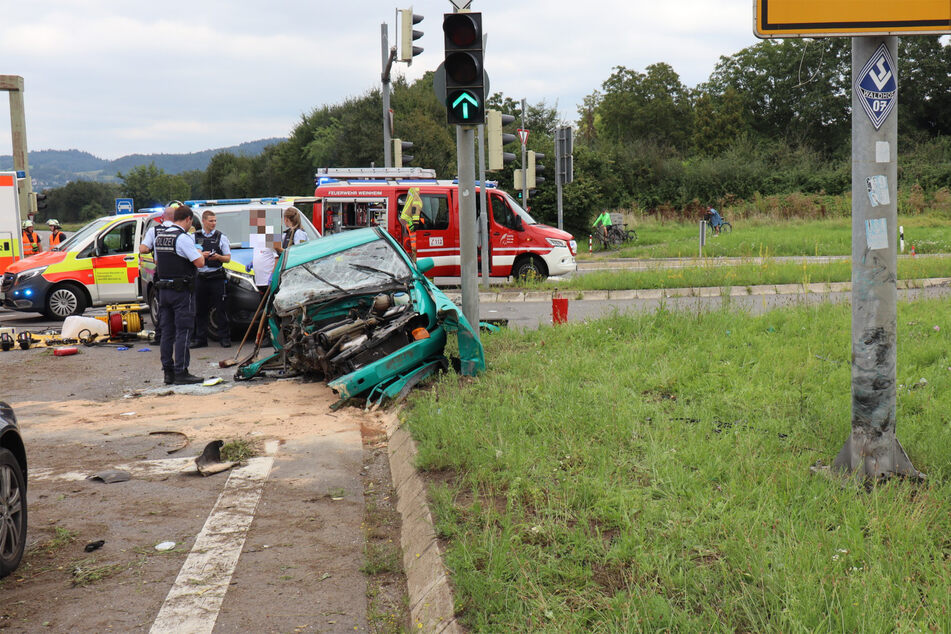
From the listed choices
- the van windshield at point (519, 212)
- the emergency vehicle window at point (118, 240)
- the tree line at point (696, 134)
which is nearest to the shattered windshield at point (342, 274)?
the emergency vehicle window at point (118, 240)

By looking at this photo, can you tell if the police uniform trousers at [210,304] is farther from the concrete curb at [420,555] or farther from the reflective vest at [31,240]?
the reflective vest at [31,240]

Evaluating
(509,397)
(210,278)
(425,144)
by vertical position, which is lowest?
(509,397)

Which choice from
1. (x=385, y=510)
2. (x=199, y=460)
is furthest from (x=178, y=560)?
(x=199, y=460)

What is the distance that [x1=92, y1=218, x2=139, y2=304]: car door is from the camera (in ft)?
53.9

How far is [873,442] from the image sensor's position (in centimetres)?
462

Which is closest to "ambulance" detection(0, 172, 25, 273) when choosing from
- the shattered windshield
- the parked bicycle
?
the shattered windshield

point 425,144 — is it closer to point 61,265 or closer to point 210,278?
point 61,265

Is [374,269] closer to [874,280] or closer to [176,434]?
[176,434]

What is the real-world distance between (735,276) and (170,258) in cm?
1026

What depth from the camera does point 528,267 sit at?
18516 mm

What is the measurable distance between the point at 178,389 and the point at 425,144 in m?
45.5

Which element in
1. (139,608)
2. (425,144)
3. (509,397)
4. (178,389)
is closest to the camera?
(139,608)

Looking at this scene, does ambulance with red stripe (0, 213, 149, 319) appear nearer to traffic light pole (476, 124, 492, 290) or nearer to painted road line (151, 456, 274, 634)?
traffic light pole (476, 124, 492, 290)

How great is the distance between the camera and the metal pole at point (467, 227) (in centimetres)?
898
